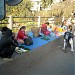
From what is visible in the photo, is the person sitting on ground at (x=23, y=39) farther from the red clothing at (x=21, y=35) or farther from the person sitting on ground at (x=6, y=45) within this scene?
the person sitting on ground at (x=6, y=45)

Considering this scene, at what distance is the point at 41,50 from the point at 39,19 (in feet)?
23.6

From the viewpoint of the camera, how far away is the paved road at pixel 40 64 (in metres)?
8.29

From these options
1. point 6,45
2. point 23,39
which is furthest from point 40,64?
point 6,45

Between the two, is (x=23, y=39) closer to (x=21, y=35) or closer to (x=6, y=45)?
(x=21, y=35)

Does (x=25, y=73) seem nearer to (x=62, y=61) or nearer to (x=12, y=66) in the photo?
(x=12, y=66)

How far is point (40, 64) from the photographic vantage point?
10266mm

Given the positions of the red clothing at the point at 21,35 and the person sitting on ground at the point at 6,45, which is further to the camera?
the red clothing at the point at 21,35

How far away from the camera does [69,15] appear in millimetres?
32031

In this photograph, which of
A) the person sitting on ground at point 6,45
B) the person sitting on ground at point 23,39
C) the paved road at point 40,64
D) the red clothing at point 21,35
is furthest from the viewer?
the red clothing at point 21,35

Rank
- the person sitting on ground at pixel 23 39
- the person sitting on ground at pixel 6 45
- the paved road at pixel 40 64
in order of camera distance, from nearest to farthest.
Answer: the person sitting on ground at pixel 6 45 → the paved road at pixel 40 64 → the person sitting on ground at pixel 23 39

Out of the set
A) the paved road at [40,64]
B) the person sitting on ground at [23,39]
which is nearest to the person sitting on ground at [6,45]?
the paved road at [40,64]

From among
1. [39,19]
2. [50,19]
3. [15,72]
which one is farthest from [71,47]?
[50,19]

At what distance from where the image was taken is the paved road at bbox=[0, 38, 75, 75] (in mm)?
8292

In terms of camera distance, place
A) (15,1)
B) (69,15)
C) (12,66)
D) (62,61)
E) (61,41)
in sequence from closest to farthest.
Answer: (15,1)
(12,66)
(62,61)
(61,41)
(69,15)
